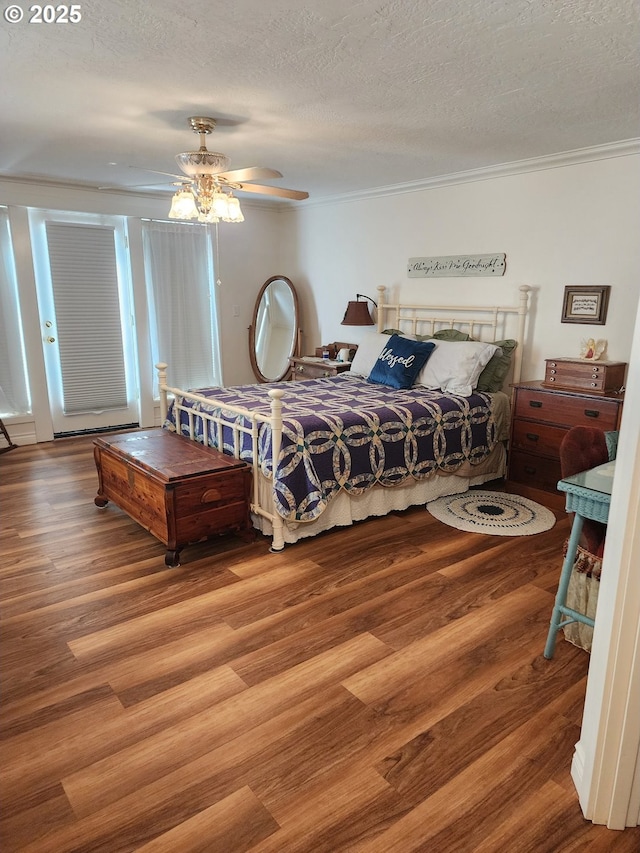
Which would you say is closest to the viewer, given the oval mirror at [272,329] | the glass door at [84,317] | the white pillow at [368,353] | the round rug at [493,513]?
the round rug at [493,513]

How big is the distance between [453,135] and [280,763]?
335cm

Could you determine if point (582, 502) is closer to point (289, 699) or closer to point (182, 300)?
point (289, 699)

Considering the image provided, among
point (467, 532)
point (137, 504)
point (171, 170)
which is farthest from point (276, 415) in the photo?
point (171, 170)

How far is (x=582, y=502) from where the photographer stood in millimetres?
1902

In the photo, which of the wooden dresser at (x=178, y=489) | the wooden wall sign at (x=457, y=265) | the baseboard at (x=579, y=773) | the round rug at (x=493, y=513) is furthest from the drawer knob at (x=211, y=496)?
the wooden wall sign at (x=457, y=265)

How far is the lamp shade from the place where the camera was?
5.19m

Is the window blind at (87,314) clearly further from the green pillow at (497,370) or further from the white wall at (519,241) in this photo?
the green pillow at (497,370)

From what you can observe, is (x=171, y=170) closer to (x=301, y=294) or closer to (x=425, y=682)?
(x=301, y=294)

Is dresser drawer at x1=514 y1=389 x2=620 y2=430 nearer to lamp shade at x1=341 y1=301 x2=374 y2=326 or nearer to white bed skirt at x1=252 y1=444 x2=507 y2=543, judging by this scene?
white bed skirt at x1=252 y1=444 x2=507 y2=543

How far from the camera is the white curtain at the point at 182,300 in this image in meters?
5.64

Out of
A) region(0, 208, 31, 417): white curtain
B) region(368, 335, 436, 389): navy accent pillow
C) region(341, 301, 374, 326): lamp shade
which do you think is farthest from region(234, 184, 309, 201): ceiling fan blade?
region(0, 208, 31, 417): white curtain

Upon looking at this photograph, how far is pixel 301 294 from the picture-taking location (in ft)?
20.4

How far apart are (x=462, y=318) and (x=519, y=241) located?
2.41 ft

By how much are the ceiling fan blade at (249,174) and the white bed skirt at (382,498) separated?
5.46 feet
